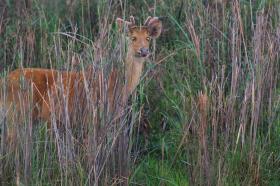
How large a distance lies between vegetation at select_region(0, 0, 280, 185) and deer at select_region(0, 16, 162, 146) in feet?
0.42

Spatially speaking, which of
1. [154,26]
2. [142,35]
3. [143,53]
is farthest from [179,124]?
[154,26]

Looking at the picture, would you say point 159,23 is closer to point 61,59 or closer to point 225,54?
point 225,54

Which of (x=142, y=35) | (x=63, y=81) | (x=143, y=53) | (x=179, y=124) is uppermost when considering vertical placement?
(x=142, y=35)

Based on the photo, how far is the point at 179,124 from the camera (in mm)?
7023

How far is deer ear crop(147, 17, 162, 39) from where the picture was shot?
26.3ft

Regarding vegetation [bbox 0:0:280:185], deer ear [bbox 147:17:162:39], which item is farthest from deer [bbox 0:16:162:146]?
vegetation [bbox 0:0:280:185]

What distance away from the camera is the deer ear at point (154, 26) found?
8.02m

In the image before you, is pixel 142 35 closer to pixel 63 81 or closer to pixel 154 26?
pixel 154 26

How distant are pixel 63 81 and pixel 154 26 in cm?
158

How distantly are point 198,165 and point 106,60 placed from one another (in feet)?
3.54

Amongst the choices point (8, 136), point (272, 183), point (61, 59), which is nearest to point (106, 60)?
point (61, 59)

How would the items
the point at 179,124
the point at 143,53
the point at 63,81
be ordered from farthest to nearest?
the point at 143,53 → the point at 179,124 → the point at 63,81

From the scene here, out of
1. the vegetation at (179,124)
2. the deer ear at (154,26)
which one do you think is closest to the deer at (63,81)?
the deer ear at (154,26)

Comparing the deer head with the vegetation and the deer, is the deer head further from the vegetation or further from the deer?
the vegetation
